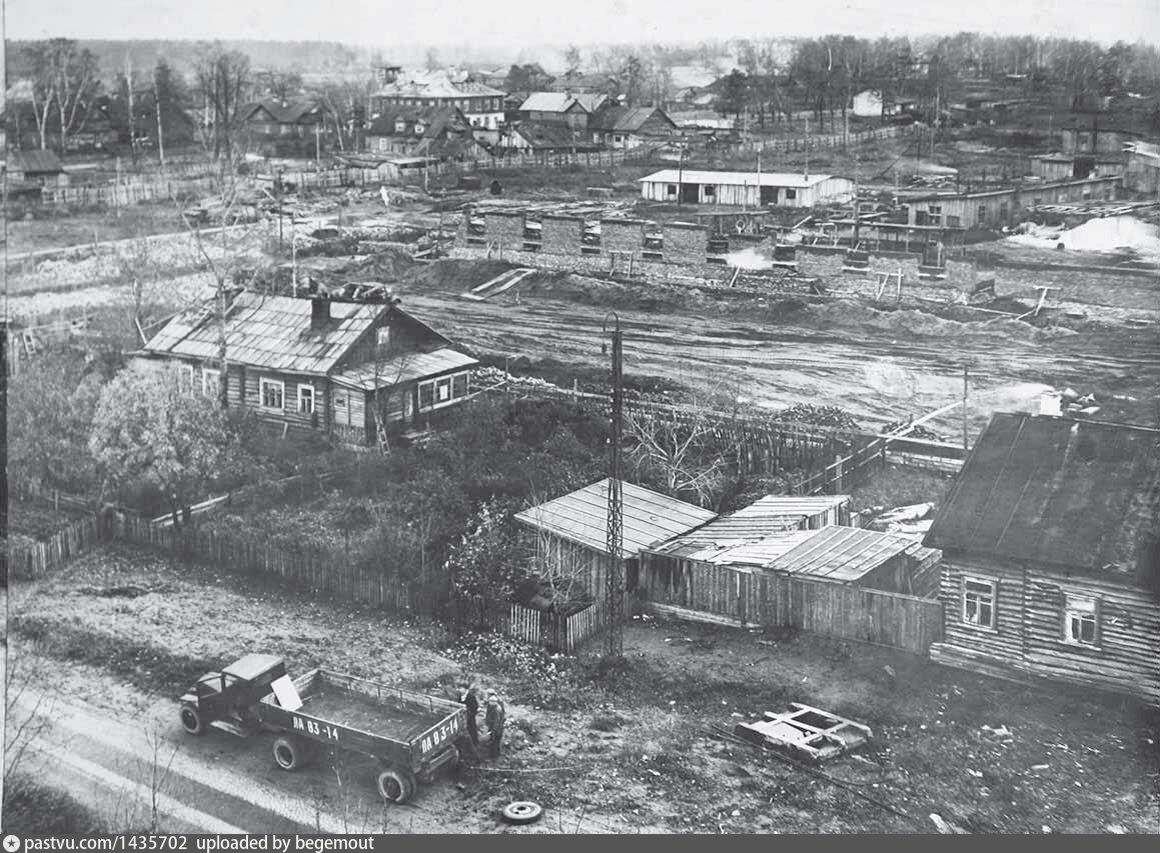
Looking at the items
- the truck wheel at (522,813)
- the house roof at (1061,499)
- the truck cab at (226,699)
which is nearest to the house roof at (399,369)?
the truck cab at (226,699)

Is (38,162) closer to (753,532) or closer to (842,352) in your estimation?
(753,532)

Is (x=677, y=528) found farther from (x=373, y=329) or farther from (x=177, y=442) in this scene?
(x=177, y=442)

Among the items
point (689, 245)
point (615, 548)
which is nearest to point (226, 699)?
point (615, 548)

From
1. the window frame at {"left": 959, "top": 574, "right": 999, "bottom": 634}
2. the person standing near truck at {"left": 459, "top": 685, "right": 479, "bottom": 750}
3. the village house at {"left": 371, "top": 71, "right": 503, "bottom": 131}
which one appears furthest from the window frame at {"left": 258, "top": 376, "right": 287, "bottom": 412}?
the window frame at {"left": 959, "top": 574, "right": 999, "bottom": 634}

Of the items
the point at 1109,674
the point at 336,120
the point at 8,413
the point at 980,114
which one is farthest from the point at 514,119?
the point at 1109,674

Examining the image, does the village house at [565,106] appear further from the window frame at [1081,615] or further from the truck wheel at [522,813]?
the truck wheel at [522,813]

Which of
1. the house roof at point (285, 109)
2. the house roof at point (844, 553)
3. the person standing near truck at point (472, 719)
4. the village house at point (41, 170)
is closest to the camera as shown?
the person standing near truck at point (472, 719)
